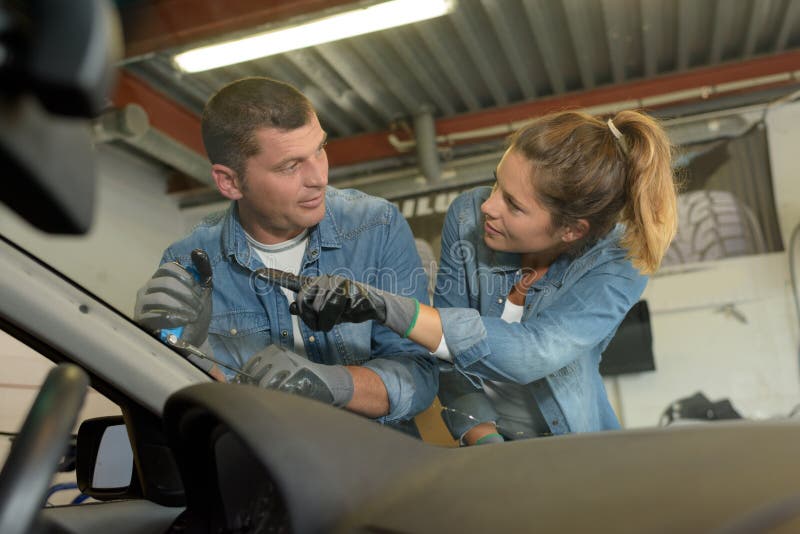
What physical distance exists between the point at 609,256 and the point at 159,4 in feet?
8.73

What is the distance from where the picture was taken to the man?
Result: 3.71 ft

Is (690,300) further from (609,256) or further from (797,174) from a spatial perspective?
(609,256)

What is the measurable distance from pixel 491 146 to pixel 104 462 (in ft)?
2.97

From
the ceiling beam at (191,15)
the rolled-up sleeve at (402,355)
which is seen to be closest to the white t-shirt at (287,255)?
the rolled-up sleeve at (402,355)

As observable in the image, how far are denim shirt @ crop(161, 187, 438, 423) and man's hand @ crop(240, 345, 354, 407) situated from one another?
4cm

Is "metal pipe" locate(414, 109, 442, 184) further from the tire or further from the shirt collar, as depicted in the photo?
the tire

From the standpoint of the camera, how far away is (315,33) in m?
2.83

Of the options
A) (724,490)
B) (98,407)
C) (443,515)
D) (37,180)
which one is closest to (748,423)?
(724,490)

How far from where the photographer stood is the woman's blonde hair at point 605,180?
3.99 feet

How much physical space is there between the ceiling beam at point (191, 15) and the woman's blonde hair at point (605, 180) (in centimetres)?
214

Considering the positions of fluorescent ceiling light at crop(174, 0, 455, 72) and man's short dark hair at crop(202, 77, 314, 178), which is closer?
man's short dark hair at crop(202, 77, 314, 178)

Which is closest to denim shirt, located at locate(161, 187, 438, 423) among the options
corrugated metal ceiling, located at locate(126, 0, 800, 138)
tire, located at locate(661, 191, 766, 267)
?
corrugated metal ceiling, located at locate(126, 0, 800, 138)

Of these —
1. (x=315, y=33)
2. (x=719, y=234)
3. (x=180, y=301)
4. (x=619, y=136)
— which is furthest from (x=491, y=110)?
(x=719, y=234)

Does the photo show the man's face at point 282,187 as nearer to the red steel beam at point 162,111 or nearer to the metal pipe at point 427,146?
the red steel beam at point 162,111
